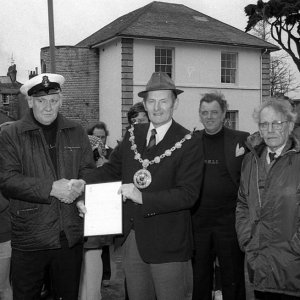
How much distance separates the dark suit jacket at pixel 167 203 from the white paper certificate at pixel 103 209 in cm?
9

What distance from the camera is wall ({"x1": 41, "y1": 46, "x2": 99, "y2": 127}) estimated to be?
2600 cm

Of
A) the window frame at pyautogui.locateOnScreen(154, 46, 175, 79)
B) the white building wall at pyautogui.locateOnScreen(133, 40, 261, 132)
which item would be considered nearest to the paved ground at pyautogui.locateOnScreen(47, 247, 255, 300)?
the white building wall at pyautogui.locateOnScreen(133, 40, 261, 132)

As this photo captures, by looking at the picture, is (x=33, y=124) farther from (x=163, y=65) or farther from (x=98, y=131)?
(x=163, y=65)

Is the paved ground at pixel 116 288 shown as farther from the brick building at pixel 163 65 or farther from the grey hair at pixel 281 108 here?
the brick building at pixel 163 65

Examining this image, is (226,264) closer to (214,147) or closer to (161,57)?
(214,147)

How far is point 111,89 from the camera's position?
978 inches

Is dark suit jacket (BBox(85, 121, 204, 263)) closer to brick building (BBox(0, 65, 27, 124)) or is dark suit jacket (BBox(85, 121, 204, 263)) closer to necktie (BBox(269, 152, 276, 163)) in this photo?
necktie (BBox(269, 152, 276, 163))

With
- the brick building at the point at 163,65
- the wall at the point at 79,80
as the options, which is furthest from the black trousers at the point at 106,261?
the wall at the point at 79,80

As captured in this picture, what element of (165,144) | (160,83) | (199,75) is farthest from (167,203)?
(199,75)

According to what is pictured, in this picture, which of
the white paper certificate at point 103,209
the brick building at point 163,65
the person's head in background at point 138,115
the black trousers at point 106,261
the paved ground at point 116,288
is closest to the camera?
the white paper certificate at point 103,209

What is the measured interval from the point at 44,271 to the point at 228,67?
76.6ft

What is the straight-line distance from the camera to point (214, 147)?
499 centimetres

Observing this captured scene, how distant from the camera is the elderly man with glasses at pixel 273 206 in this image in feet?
11.7

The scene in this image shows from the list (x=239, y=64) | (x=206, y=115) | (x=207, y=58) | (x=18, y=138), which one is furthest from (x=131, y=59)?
(x=18, y=138)
